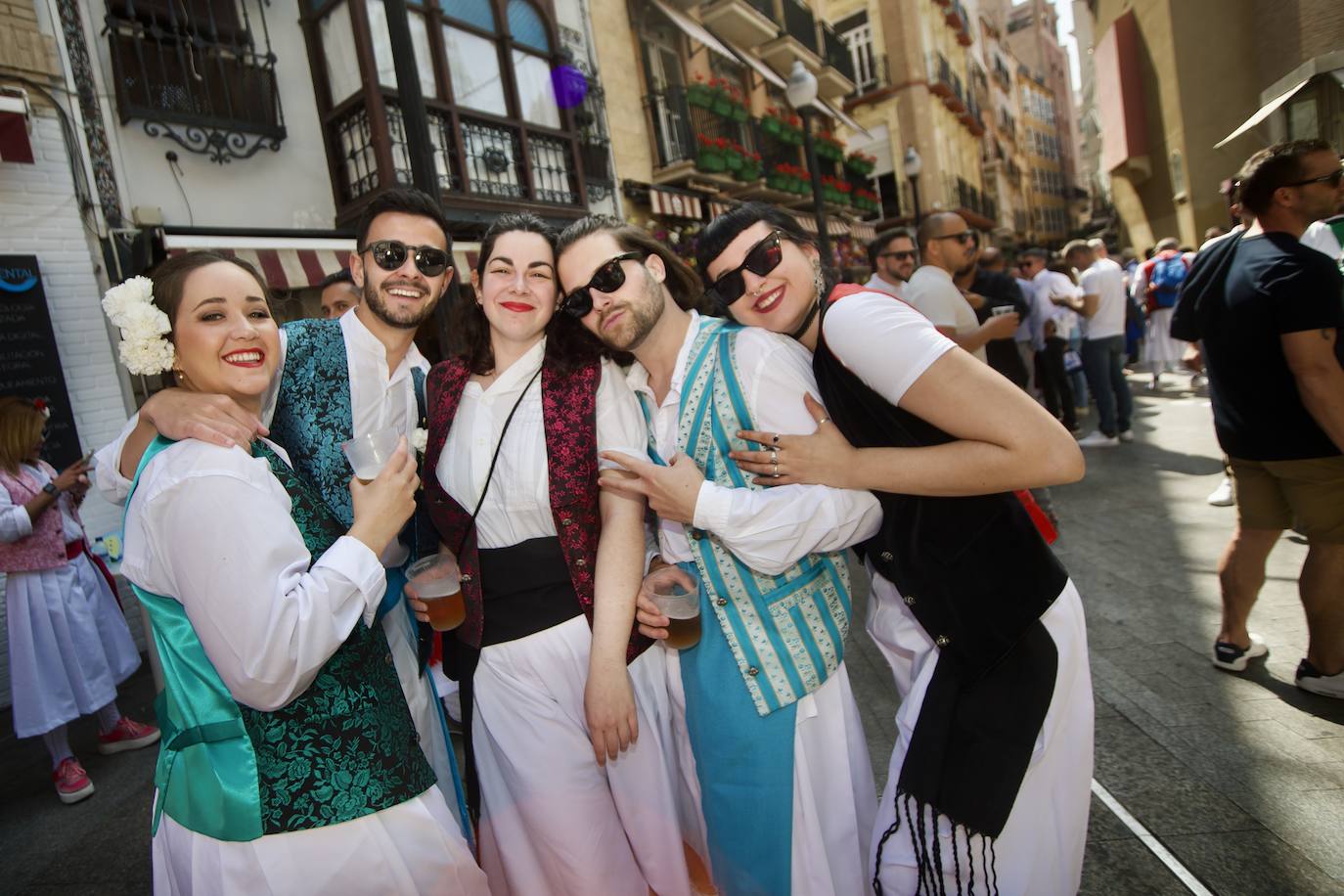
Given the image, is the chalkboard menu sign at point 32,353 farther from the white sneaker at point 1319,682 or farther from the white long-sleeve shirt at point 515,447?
the white sneaker at point 1319,682

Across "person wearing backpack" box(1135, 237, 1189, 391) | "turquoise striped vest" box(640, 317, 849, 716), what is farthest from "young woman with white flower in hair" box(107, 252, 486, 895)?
"person wearing backpack" box(1135, 237, 1189, 391)

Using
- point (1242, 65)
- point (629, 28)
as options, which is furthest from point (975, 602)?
point (629, 28)

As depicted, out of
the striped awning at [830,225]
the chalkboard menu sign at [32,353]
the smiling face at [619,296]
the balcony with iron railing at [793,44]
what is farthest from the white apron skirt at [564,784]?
the balcony with iron railing at [793,44]

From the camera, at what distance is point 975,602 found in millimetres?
1538

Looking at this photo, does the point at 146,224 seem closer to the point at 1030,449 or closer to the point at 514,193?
the point at 514,193

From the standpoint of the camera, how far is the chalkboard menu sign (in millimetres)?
5211

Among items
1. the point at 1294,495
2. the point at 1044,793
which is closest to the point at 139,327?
the point at 1044,793

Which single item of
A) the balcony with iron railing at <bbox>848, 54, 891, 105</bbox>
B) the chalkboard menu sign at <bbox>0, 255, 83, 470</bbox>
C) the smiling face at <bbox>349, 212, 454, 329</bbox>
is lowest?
the smiling face at <bbox>349, 212, 454, 329</bbox>

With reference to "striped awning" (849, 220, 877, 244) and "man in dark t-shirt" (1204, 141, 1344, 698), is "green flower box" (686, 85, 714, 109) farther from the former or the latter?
"man in dark t-shirt" (1204, 141, 1344, 698)

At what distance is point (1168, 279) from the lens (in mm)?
9031

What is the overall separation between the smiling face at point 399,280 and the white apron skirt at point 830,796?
1.57 metres

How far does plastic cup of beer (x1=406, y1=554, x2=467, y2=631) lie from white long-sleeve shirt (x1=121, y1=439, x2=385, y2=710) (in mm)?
344

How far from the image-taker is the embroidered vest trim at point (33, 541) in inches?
150

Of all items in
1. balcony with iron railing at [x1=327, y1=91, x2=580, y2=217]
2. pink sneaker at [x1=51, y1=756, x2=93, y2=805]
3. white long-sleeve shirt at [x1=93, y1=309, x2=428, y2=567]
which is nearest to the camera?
white long-sleeve shirt at [x1=93, y1=309, x2=428, y2=567]
